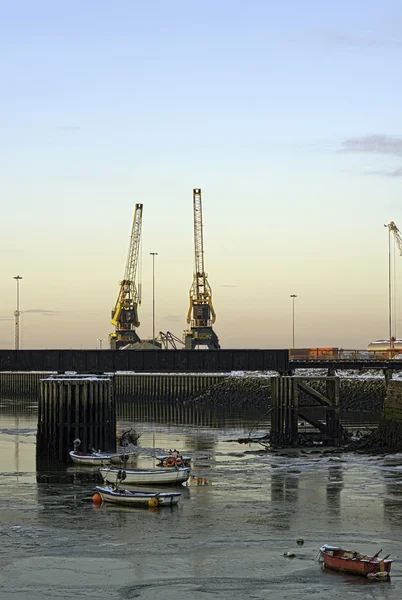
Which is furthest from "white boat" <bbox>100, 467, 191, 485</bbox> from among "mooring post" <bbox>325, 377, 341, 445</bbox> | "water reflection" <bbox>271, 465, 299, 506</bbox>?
"mooring post" <bbox>325, 377, 341, 445</bbox>

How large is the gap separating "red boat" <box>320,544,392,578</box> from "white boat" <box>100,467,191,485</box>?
18.8 meters

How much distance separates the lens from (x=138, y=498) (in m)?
49.1

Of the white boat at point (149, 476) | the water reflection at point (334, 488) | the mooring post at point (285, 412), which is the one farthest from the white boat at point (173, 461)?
the mooring post at point (285, 412)

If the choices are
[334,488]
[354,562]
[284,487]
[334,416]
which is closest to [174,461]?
[284,487]

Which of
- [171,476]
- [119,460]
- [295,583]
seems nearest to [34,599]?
[295,583]

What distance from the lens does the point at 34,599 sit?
3344cm

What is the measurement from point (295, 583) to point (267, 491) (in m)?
18.8

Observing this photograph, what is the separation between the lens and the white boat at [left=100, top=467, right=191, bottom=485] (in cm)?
5469

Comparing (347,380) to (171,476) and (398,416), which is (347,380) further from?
(171,476)

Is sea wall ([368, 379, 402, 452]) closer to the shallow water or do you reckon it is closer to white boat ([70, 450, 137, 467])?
the shallow water

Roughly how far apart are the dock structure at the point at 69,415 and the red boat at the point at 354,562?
30.3 metres

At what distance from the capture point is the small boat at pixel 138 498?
160ft

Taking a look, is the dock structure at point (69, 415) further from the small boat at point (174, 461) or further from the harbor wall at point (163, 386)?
the harbor wall at point (163, 386)

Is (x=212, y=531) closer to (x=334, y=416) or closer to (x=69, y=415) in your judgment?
(x=69, y=415)
